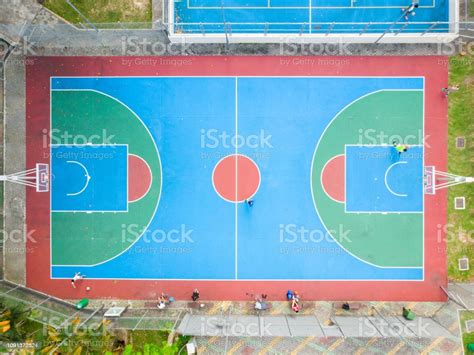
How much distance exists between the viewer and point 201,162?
49.5 ft

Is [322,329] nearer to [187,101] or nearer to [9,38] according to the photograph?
[187,101]

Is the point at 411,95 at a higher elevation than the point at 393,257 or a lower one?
higher

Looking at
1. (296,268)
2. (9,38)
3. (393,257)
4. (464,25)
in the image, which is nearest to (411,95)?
(464,25)

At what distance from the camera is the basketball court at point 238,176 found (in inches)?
587

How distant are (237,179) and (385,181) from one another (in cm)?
644

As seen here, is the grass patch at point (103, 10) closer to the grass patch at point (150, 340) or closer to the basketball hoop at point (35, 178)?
the basketball hoop at point (35, 178)

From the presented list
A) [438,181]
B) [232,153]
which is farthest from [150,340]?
[438,181]

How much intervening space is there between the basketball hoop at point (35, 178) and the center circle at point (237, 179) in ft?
24.5

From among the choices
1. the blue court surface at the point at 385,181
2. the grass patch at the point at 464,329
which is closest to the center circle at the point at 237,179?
the blue court surface at the point at 385,181

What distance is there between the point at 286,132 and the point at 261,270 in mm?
6138

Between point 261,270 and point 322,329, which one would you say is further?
point 261,270

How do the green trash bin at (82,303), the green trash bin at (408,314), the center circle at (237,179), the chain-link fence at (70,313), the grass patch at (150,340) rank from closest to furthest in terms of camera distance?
the grass patch at (150,340) → the chain-link fence at (70,313) → the green trash bin at (408,314) → the green trash bin at (82,303) → the center circle at (237,179)

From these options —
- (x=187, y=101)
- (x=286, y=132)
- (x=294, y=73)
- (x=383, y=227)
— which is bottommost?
(x=383, y=227)


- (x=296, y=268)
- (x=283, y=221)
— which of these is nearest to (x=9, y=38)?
(x=283, y=221)
